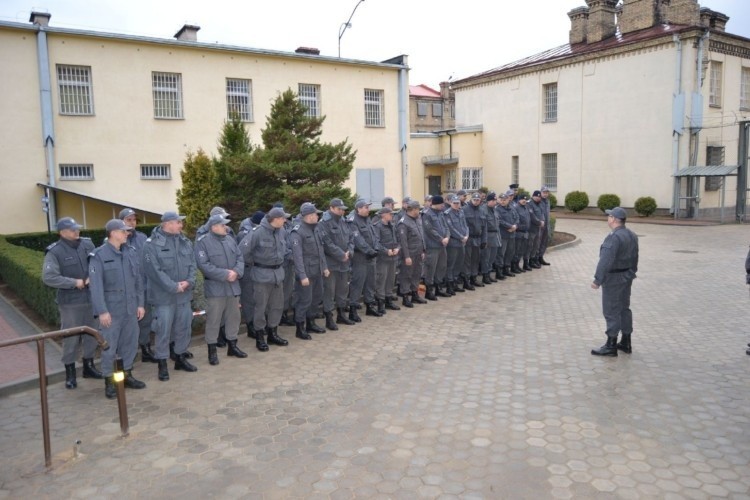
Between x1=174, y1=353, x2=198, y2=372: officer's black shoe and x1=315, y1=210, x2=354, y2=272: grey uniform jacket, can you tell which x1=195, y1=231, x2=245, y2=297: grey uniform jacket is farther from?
x1=315, y1=210, x2=354, y2=272: grey uniform jacket

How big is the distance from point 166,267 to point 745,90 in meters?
31.2

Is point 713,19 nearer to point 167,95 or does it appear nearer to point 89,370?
point 167,95

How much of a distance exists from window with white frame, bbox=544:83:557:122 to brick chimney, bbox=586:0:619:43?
3185mm

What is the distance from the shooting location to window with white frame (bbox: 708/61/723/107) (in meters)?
26.8

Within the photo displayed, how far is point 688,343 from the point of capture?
25.6ft

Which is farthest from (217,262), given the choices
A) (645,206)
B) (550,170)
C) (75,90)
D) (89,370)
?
(550,170)

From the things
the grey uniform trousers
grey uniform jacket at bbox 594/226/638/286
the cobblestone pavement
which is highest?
grey uniform jacket at bbox 594/226/638/286

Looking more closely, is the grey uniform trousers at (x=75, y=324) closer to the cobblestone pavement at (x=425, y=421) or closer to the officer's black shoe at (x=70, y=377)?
the officer's black shoe at (x=70, y=377)

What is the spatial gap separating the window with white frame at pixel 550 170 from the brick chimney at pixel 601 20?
6540 millimetres

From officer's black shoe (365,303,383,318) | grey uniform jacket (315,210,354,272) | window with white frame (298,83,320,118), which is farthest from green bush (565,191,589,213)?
grey uniform jacket (315,210,354,272)

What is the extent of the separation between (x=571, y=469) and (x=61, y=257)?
5.81m

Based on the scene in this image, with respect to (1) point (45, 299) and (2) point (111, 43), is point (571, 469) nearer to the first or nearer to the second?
(1) point (45, 299)

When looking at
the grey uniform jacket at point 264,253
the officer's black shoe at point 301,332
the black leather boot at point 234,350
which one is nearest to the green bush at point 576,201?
the officer's black shoe at point 301,332

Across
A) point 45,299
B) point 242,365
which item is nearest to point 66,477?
point 242,365
